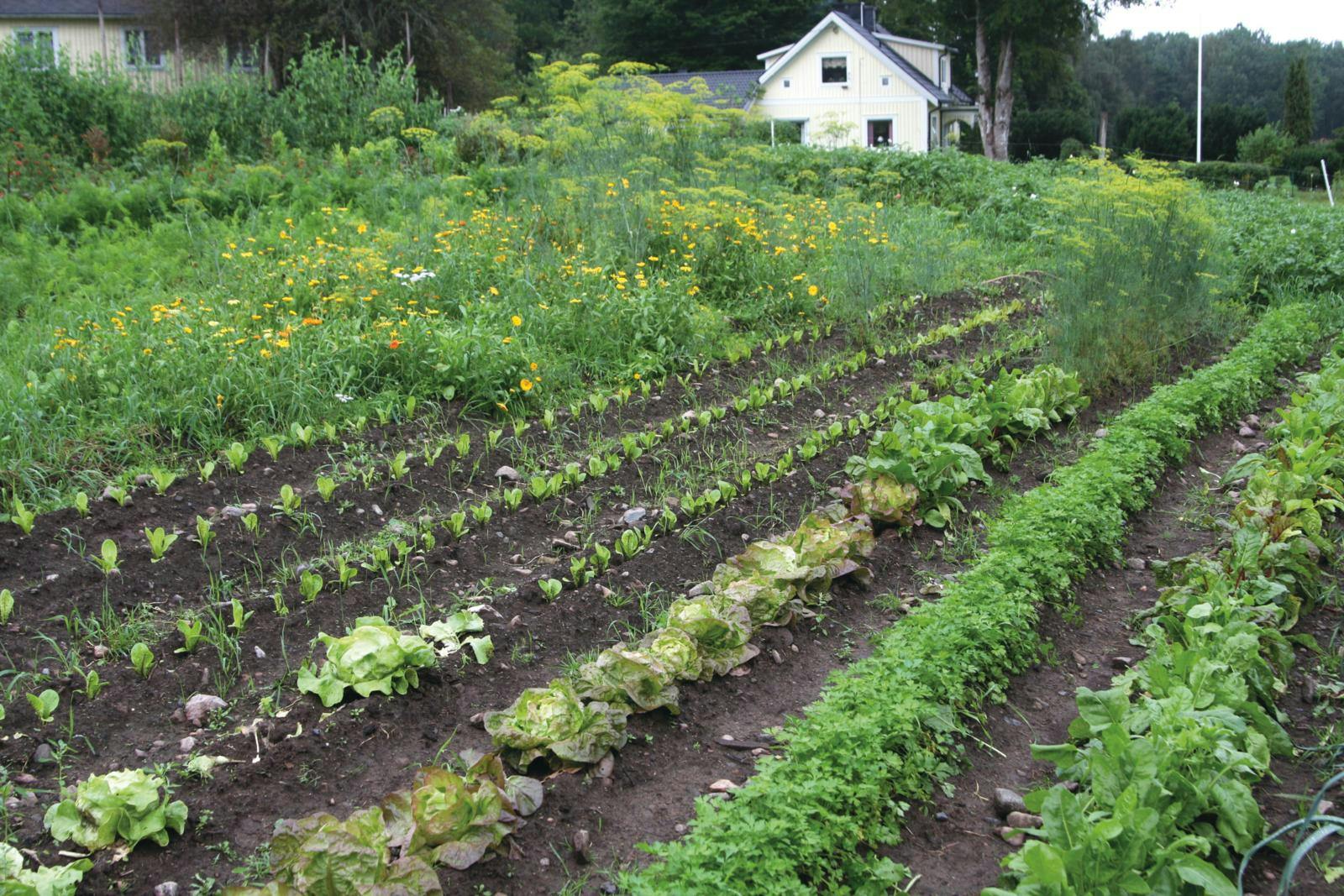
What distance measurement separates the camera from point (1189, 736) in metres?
2.76

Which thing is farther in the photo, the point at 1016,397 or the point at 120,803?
the point at 1016,397

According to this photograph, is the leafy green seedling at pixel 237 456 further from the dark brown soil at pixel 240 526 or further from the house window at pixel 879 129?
the house window at pixel 879 129

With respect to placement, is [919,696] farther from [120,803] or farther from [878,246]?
[878,246]

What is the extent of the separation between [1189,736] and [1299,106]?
139 ft

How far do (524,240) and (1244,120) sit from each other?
39397mm

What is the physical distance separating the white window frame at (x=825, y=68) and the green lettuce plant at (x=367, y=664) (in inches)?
1337

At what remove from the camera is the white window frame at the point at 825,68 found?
34.2 meters

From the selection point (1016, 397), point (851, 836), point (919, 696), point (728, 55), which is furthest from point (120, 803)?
point (728, 55)

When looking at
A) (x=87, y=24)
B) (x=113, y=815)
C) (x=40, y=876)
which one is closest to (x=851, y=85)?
(x=87, y=24)

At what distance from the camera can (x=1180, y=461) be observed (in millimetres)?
5914

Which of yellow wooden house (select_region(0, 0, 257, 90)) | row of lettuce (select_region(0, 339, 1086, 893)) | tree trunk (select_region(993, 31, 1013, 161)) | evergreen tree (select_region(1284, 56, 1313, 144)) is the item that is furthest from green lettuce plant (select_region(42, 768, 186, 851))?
evergreen tree (select_region(1284, 56, 1313, 144))

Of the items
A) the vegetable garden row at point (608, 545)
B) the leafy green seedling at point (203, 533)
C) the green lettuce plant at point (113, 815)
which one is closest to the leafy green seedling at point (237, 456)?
the vegetable garden row at point (608, 545)

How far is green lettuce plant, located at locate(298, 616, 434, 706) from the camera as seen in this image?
11.1 ft

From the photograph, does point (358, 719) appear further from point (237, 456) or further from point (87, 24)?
point (87, 24)
